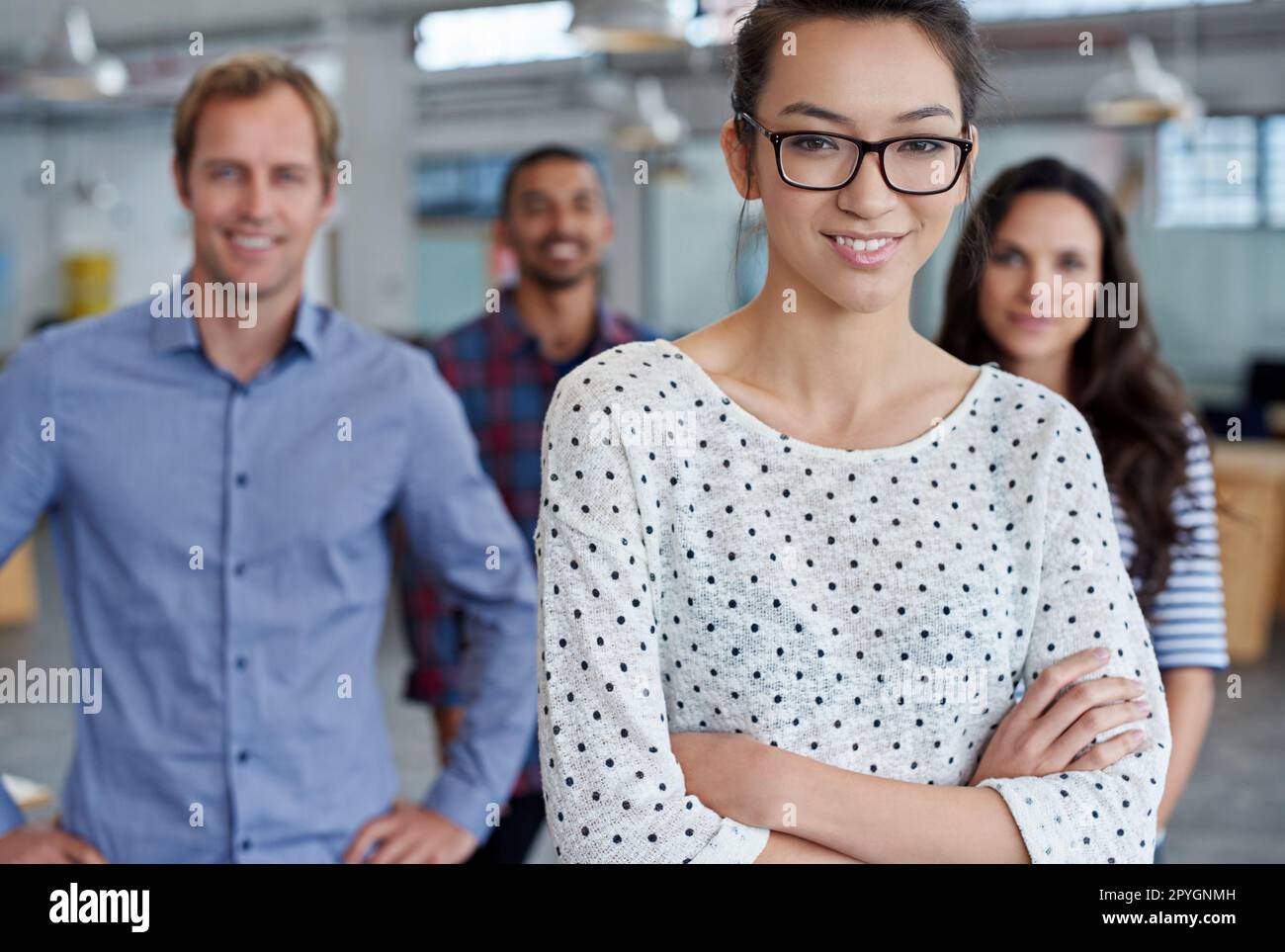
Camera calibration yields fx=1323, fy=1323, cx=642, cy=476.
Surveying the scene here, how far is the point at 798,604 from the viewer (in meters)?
1.09

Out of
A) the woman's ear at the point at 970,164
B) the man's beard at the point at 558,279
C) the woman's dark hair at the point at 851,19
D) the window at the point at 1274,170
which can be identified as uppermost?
the window at the point at 1274,170

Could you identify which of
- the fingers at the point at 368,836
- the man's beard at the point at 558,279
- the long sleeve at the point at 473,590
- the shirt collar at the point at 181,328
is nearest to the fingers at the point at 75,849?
the fingers at the point at 368,836

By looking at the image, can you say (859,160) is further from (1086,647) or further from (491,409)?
(491,409)

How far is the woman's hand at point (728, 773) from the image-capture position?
1073 mm

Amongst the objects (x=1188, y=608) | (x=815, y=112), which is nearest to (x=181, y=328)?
(x=815, y=112)

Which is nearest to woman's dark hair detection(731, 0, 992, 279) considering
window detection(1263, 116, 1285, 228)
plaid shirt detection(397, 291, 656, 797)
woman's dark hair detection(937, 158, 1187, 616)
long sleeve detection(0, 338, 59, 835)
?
woman's dark hair detection(937, 158, 1187, 616)

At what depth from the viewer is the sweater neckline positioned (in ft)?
3.72

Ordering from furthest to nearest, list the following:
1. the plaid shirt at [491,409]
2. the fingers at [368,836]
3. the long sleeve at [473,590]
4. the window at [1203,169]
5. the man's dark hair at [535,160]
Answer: the window at [1203,169]
the man's dark hair at [535,160]
the plaid shirt at [491,409]
the long sleeve at [473,590]
the fingers at [368,836]

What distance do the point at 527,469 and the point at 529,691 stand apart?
873mm

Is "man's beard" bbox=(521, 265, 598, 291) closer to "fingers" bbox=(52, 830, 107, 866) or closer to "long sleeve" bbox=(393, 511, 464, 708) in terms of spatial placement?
"long sleeve" bbox=(393, 511, 464, 708)

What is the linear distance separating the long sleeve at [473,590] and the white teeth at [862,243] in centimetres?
91

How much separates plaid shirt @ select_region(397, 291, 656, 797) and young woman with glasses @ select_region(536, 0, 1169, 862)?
1588 millimetres

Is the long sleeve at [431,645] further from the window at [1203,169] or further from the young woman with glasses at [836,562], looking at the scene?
the window at [1203,169]

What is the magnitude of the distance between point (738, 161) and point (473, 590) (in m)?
0.95
